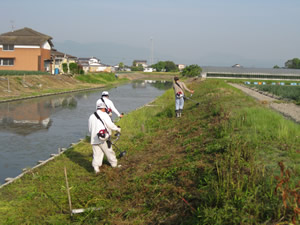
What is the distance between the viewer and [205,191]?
523cm

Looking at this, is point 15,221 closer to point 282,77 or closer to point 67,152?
point 67,152

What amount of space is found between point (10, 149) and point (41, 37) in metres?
43.0

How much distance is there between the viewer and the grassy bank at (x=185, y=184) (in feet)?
15.0

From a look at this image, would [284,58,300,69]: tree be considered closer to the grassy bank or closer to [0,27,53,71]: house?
[0,27,53,71]: house

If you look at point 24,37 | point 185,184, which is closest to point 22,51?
point 24,37

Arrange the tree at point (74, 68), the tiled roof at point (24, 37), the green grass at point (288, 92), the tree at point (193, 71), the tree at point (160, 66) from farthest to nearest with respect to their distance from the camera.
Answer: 1. the tree at point (160, 66)
2. the tree at point (193, 71)
3. the tree at point (74, 68)
4. the tiled roof at point (24, 37)
5. the green grass at point (288, 92)

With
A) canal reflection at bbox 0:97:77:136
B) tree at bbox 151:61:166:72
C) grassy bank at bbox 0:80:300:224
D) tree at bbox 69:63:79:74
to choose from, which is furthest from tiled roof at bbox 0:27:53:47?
tree at bbox 151:61:166:72

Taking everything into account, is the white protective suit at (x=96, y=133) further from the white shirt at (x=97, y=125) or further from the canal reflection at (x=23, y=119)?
the canal reflection at (x=23, y=119)

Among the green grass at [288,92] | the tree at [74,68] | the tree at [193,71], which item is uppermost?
the tree at [193,71]

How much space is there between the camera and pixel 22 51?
4988cm

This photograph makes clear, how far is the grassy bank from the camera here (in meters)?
4.56

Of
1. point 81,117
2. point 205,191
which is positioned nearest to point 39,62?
point 81,117

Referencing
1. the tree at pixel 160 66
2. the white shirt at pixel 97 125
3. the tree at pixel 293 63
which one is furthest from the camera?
the tree at pixel 160 66

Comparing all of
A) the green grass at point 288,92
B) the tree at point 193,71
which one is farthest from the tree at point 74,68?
the tree at point 193,71
